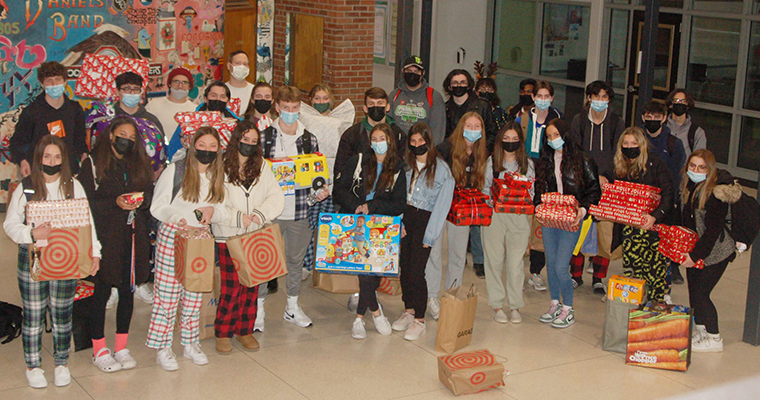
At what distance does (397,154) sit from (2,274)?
4147 mm

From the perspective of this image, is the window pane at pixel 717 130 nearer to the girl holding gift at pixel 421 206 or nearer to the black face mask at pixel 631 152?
the black face mask at pixel 631 152

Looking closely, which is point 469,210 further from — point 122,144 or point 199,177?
point 122,144

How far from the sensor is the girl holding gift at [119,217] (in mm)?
6074

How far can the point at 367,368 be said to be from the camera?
258 inches

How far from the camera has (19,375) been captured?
614 cm

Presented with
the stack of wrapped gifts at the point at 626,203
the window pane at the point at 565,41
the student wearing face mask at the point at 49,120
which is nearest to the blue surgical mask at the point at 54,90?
the student wearing face mask at the point at 49,120

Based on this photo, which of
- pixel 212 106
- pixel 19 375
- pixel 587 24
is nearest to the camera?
pixel 19 375

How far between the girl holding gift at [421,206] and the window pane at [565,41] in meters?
9.17

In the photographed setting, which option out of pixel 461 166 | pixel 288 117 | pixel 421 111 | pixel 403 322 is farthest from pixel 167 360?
pixel 421 111

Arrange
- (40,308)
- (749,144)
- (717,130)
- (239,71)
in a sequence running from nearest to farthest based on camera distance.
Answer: (40,308)
(239,71)
(749,144)
(717,130)

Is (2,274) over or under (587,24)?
under

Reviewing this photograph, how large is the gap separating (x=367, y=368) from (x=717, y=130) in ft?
31.1

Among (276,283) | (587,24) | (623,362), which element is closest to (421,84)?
(276,283)

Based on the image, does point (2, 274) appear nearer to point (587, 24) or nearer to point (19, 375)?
point (19, 375)
